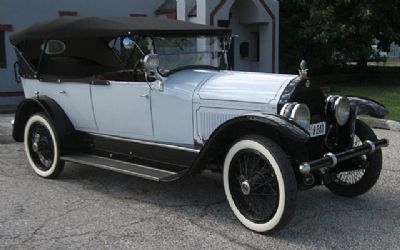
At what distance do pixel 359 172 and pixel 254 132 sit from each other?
1394mm

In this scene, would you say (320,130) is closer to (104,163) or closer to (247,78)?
(247,78)

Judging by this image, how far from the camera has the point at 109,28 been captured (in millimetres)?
5188

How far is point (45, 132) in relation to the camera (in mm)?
Answer: 6039

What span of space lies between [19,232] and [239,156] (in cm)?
190

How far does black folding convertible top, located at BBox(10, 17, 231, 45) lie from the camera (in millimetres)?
5121

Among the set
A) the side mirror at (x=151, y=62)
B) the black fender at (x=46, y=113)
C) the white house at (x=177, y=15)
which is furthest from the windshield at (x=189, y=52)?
the white house at (x=177, y=15)

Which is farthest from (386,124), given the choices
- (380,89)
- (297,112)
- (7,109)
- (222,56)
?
(7,109)

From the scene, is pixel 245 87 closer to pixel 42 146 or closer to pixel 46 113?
pixel 46 113

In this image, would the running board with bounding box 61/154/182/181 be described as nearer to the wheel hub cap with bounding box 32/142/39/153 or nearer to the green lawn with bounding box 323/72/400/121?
the wheel hub cap with bounding box 32/142/39/153

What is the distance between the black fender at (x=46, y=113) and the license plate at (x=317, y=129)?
9.09 feet

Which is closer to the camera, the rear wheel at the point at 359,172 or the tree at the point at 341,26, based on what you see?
the rear wheel at the point at 359,172

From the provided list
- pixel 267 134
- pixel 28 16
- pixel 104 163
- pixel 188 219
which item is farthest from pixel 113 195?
pixel 28 16

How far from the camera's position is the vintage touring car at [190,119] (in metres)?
4.20

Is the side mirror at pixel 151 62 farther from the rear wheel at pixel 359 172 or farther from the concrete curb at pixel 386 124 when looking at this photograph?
the concrete curb at pixel 386 124
